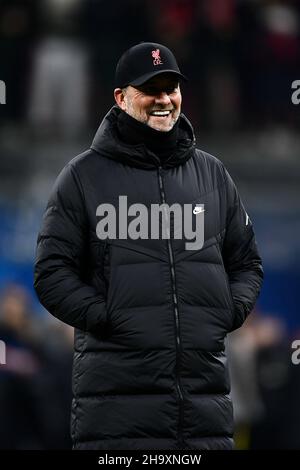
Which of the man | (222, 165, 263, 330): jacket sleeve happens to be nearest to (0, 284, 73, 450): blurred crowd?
(222, 165, 263, 330): jacket sleeve

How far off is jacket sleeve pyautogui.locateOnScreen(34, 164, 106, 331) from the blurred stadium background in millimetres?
4620

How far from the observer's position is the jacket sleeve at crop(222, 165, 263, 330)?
15.9 feet

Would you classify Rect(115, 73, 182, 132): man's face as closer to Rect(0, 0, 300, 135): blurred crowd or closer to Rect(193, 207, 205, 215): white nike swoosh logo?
Rect(193, 207, 205, 215): white nike swoosh logo

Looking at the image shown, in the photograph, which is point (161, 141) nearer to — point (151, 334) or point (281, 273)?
point (151, 334)

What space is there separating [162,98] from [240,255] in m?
0.62

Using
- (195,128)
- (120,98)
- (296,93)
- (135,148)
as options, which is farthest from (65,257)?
(195,128)

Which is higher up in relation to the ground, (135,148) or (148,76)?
(148,76)

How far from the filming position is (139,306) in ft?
15.1

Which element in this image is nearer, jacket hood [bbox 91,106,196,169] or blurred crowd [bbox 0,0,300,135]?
jacket hood [bbox 91,106,196,169]

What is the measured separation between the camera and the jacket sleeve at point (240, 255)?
15.9ft

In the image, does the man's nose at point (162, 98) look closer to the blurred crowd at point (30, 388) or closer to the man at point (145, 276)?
the man at point (145, 276)

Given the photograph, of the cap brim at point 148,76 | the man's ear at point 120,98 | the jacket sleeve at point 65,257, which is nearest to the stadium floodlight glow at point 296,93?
the man's ear at point 120,98

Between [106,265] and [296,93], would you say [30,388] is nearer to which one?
[296,93]

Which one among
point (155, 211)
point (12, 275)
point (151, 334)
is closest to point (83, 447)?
point (151, 334)
